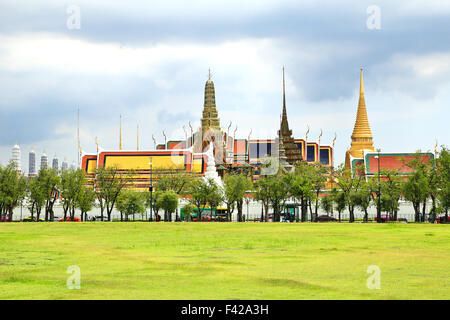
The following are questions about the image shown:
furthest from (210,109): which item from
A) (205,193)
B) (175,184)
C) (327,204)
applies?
(205,193)

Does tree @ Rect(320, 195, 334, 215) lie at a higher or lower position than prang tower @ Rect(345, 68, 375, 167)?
lower

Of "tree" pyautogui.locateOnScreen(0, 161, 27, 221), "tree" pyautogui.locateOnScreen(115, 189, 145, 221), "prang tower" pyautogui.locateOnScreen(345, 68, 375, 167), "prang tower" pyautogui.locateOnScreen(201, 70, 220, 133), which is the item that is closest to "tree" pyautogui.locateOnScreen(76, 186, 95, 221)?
"tree" pyautogui.locateOnScreen(115, 189, 145, 221)

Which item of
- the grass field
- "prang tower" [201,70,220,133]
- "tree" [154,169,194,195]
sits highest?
"prang tower" [201,70,220,133]

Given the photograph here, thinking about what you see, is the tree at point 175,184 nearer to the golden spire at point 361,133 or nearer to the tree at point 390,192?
the tree at point 390,192

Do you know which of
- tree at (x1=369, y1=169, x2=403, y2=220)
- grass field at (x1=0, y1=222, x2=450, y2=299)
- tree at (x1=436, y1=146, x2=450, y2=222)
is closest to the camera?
grass field at (x1=0, y1=222, x2=450, y2=299)

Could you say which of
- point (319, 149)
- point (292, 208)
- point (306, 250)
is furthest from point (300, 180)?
point (319, 149)

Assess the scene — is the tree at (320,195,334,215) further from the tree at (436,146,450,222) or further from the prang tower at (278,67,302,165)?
the prang tower at (278,67,302,165)

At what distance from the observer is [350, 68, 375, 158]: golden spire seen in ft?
379

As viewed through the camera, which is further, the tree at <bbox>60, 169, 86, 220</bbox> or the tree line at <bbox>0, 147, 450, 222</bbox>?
the tree at <bbox>60, 169, 86, 220</bbox>

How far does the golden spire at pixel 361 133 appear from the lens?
115 metres

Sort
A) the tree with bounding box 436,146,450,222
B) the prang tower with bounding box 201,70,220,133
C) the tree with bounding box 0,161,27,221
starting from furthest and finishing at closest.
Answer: the prang tower with bounding box 201,70,220,133 → the tree with bounding box 0,161,27,221 → the tree with bounding box 436,146,450,222

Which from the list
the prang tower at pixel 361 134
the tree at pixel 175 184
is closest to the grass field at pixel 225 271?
the tree at pixel 175 184

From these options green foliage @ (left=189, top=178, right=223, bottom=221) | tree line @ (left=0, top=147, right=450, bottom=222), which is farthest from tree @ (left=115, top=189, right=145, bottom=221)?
green foliage @ (left=189, top=178, right=223, bottom=221)

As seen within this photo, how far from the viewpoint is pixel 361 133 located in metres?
116
